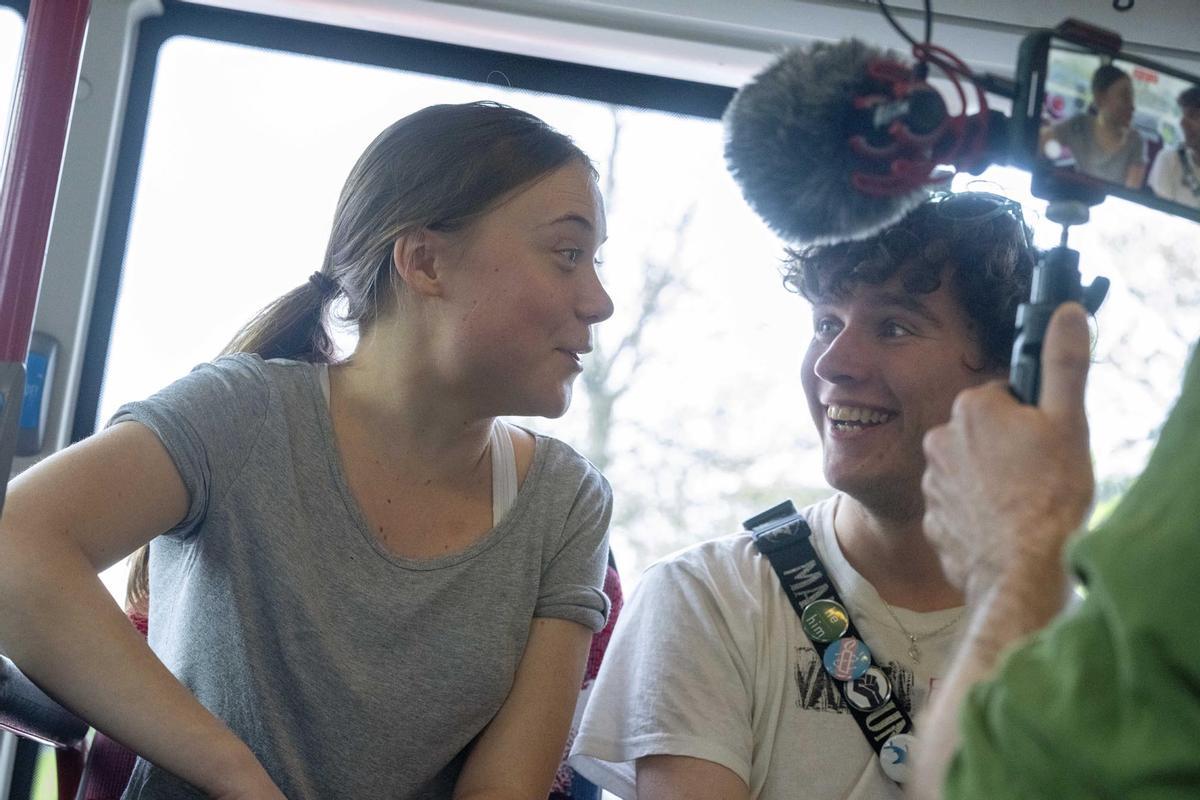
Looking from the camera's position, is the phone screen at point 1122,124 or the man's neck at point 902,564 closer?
the phone screen at point 1122,124

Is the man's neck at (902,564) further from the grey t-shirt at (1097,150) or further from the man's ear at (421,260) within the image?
the grey t-shirt at (1097,150)

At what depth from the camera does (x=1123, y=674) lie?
604 millimetres

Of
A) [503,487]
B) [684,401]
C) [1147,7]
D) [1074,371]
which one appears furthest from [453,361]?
[1147,7]

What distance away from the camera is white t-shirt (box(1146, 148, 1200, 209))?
0.87m

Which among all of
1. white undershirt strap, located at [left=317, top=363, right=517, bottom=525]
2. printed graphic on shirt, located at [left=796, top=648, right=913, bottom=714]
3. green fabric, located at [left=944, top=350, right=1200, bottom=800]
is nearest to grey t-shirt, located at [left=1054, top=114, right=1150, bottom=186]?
green fabric, located at [left=944, top=350, right=1200, bottom=800]

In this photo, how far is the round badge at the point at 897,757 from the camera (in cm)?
148

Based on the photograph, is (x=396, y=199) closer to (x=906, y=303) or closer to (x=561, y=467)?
(x=561, y=467)

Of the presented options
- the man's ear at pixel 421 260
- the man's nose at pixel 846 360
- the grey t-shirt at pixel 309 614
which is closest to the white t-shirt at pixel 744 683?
the grey t-shirt at pixel 309 614

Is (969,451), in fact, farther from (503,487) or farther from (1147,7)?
(1147,7)

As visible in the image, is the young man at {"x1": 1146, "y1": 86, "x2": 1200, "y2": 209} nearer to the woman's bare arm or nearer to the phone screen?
the phone screen

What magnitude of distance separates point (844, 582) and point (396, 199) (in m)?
0.77

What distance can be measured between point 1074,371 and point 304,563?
988mm

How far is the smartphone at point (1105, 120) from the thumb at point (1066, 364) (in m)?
0.11

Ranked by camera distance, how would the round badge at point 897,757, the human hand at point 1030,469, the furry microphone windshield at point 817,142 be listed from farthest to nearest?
the round badge at point 897,757
the furry microphone windshield at point 817,142
the human hand at point 1030,469
